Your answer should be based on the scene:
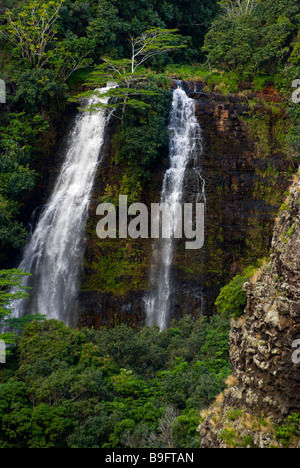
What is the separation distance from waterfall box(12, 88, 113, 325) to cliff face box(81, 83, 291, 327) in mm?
619

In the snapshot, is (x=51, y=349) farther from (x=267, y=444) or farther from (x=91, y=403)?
(x=267, y=444)

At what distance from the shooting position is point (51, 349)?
52.7 ft

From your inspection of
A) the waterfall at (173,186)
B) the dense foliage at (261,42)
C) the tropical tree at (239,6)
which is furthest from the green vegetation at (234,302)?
the tropical tree at (239,6)

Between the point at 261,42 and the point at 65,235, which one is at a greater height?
the point at 261,42

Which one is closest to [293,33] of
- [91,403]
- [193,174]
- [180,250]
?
[193,174]

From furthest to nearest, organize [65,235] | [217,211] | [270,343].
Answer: [65,235], [217,211], [270,343]

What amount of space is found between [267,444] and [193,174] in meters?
17.1

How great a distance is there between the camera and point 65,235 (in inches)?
976

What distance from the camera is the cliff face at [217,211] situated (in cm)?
2345

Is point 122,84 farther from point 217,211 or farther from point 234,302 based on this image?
point 234,302

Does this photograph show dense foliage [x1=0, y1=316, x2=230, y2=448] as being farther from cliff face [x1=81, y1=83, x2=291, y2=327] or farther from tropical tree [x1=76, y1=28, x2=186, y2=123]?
tropical tree [x1=76, y1=28, x2=186, y2=123]

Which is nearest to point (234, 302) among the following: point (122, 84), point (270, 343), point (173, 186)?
point (270, 343)

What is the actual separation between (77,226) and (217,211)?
718 centimetres

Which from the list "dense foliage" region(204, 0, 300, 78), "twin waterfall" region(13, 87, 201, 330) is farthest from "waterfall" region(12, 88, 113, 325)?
"dense foliage" region(204, 0, 300, 78)
